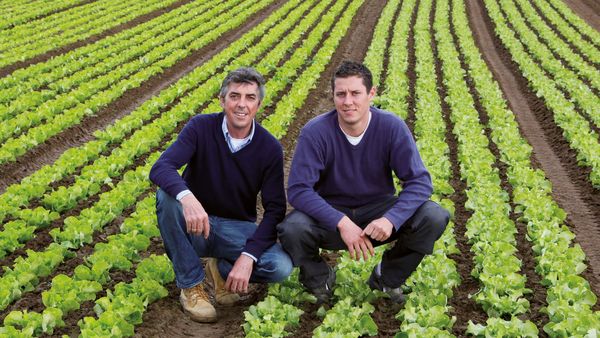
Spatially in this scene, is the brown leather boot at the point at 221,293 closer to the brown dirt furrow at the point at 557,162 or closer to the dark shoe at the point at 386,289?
the dark shoe at the point at 386,289

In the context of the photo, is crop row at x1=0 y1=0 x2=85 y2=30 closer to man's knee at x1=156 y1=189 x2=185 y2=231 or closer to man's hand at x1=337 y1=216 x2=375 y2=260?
man's knee at x1=156 y1=189 x2=185 y2=231

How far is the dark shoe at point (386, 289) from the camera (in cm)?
513

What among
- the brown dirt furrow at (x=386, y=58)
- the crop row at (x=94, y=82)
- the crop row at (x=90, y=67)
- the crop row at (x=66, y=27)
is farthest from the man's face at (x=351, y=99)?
the crop row at (x=66, y=27)

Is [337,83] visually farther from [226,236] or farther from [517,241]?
[517,241]

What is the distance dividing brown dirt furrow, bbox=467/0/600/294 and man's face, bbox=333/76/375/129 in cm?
301

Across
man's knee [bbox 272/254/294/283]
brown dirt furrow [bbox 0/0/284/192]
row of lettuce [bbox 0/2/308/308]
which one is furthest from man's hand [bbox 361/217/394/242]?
brown dirt furrow [bbox 0/0/284/192]

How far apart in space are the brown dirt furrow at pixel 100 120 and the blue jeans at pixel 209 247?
5029mm

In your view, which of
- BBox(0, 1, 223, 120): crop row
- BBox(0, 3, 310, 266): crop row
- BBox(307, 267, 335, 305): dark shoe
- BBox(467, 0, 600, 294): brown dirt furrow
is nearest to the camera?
BBox(307, 267, 335, 305): dark shoe

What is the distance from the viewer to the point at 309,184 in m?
4.86

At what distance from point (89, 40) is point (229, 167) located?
1813 cm

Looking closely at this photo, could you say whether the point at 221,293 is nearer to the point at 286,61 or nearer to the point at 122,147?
the point at 122,147

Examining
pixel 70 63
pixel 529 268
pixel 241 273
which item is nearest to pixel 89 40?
pixel 70 63

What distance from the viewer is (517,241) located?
6.98 m

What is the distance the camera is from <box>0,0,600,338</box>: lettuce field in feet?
16.6
